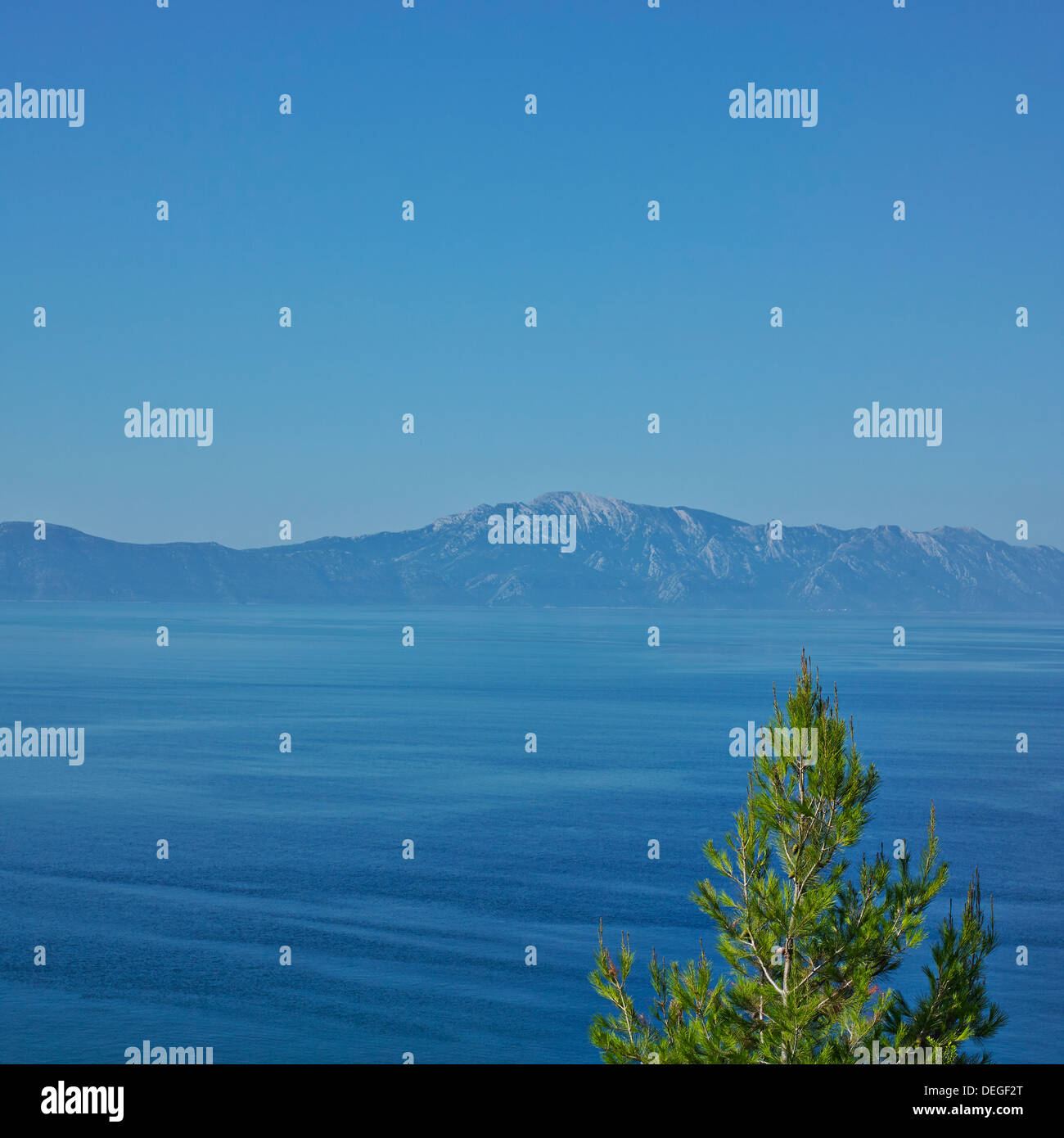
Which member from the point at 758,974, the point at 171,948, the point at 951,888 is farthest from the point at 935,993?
the point at 951,888

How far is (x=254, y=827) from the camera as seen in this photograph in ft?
212

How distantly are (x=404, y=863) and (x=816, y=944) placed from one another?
45140 mm

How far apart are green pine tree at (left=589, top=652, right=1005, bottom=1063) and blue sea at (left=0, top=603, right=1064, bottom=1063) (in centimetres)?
2318

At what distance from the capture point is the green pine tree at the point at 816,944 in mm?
12023

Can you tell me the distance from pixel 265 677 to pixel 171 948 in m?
118

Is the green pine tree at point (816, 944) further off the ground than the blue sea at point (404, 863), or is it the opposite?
the green pine tree at point (816, 944)

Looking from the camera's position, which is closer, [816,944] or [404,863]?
[816,944]

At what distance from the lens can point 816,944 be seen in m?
12.7

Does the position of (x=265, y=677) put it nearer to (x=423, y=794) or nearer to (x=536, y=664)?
(x=536, y=664)

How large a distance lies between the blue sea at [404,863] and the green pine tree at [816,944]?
76.0ft

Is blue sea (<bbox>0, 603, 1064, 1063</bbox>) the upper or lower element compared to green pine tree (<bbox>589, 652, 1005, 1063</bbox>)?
lower

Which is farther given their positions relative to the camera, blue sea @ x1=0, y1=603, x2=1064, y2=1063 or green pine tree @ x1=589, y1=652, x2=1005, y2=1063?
blue sea @ x1=0, y1=603, x2=1064, y2=1063

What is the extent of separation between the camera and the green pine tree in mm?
12023

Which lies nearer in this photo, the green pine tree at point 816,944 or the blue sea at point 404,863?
the green pine tree at point 816,944
